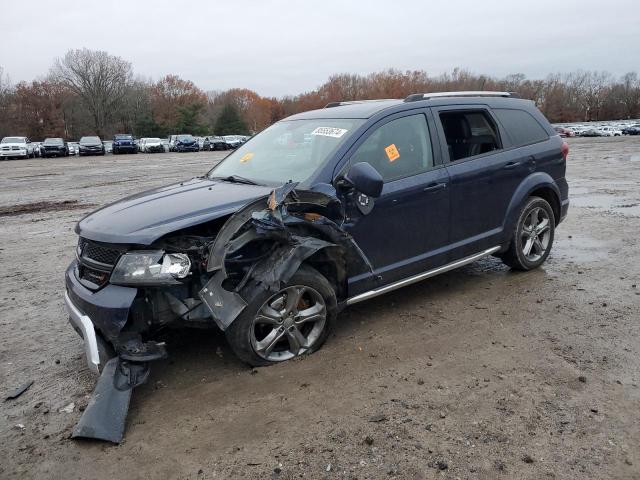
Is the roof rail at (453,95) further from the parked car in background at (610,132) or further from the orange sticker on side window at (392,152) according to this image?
the parked car in background at (610,132)

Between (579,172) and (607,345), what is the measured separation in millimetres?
14466

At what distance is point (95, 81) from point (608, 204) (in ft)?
256

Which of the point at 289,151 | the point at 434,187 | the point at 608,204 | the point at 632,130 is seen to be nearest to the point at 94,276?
the point at 289,151

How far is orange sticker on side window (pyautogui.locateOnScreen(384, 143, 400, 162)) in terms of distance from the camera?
14.4ft

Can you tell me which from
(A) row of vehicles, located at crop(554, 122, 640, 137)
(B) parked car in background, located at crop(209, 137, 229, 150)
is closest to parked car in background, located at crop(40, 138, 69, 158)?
(B) parked car in background, located at crop(209, 137, 229, 150)

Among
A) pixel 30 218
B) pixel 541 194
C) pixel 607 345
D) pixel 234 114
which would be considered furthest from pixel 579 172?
pixel 234 114

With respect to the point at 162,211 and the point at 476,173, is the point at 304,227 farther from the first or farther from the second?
the point at 476,173

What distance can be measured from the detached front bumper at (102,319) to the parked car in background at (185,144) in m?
49.0

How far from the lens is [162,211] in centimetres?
369

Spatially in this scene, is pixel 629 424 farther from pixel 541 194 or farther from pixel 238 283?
pixel 541 194

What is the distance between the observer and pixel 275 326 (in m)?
3.73

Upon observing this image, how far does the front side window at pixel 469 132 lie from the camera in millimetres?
4934

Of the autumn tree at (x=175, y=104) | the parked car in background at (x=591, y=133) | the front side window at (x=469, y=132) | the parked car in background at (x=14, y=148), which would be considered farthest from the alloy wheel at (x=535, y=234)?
the autumn tree at (x=175, y=104)

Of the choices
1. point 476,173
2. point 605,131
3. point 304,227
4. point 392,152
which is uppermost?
point 605,131
